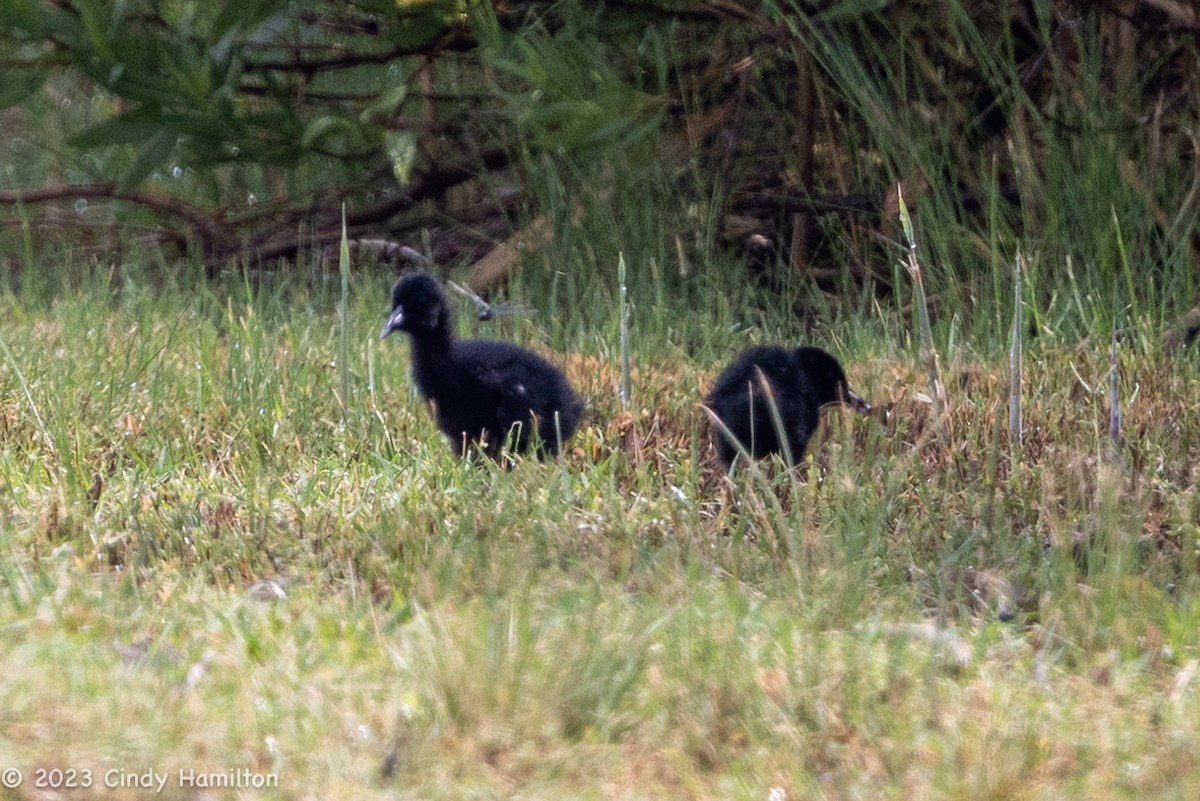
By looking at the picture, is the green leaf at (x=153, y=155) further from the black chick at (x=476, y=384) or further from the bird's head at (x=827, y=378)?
the bird's head at (x=827, y=378)

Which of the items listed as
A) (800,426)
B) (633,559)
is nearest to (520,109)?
(800,426)

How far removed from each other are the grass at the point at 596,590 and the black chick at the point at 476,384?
0.17m

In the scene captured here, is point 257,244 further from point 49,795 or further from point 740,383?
point 49,795

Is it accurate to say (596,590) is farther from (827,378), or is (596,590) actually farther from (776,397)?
(827,378)

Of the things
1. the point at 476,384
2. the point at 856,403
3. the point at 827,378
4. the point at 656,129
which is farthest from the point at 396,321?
the point at 656,129

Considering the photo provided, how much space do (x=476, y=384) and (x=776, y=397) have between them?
103 centimetres

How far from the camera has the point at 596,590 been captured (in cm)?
340

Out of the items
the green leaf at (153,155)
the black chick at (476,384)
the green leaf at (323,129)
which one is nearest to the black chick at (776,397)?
the black chick at (476,384)

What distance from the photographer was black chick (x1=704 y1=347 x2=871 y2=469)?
16.7 feet

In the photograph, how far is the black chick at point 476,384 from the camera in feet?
17.1

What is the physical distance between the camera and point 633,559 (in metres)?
3.93

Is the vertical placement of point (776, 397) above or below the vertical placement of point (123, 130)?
below

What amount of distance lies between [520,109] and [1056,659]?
4.41 meters

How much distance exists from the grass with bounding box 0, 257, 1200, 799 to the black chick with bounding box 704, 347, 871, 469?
0.35ft
